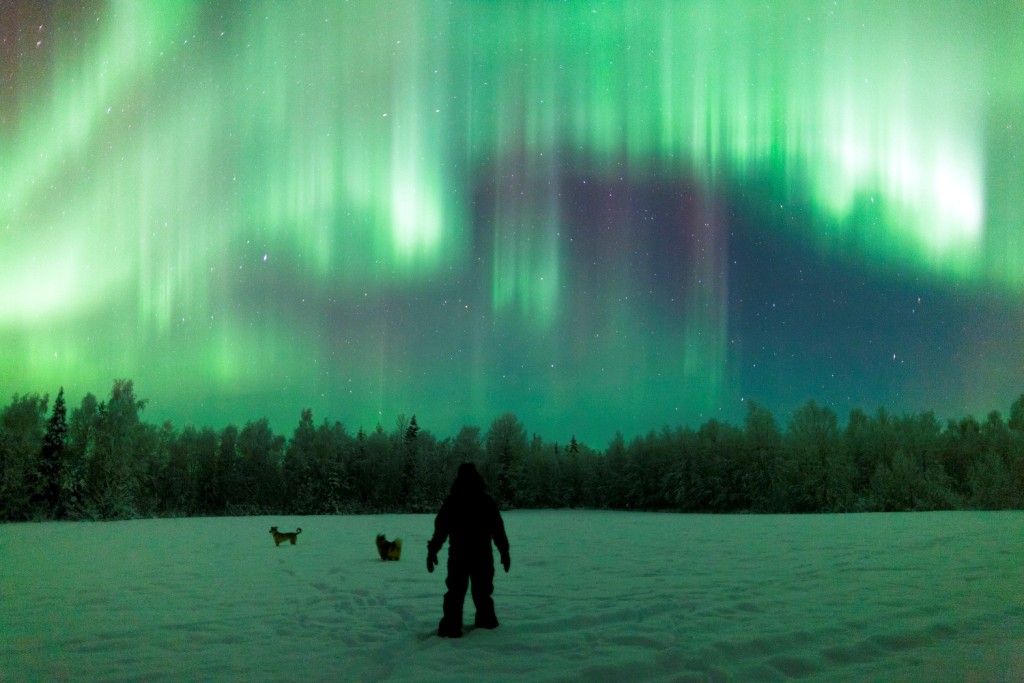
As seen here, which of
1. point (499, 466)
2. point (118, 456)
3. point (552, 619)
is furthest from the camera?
point (499, 466)

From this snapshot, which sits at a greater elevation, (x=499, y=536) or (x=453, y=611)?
(x=499, y=536)

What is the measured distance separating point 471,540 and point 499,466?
3527 inches

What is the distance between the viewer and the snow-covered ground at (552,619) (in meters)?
Result: 7.47

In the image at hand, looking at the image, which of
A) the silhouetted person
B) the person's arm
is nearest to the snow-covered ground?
the silhouetted person

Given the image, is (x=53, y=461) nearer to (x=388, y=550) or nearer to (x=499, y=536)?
(x=388, y=550)

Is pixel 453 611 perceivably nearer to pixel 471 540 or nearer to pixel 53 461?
pixel 471 540

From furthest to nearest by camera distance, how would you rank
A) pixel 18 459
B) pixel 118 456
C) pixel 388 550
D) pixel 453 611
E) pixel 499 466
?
1. pixel 499 466
2. pixel 118 456
3. pixel 18 459
4. pixel 388 550
5. pixel 453 611

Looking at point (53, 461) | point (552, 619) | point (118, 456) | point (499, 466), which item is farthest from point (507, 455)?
point (552, 619)

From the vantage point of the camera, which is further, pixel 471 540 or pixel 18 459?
pixel 18 459

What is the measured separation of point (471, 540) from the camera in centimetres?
984

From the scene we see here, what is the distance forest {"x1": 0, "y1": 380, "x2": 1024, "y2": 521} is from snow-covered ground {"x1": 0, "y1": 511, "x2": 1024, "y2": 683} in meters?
51.0

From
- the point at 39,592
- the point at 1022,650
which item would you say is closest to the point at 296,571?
the point at 39,592

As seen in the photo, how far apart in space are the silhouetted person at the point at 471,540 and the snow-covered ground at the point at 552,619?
568mm

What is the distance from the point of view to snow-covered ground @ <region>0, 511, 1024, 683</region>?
7473 mm
